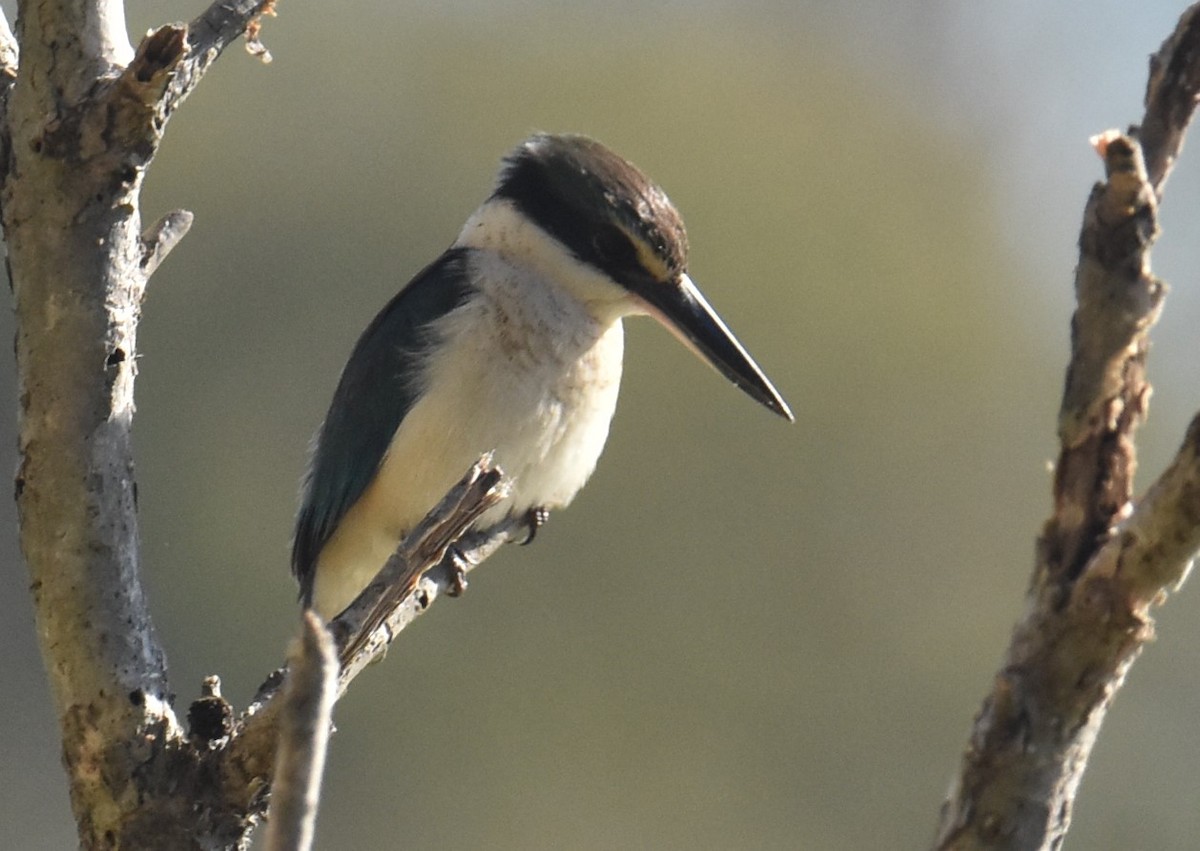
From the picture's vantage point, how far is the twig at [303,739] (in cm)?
179

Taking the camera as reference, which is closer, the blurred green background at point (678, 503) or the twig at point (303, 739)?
the twig at point (303, 739)

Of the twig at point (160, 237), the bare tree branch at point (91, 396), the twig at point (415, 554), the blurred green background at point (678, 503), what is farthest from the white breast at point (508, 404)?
the blurred green background at point (678, 503)

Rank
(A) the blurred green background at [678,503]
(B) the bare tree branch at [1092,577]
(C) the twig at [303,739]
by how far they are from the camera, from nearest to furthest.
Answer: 1. (C) the twig at [303,739]
2. (B) the bare tree branch at [1092,577]
3. (A) the blurred green background at [678,503]

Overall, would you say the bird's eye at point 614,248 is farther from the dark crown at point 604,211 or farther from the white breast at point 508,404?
the white breast at point 508,404

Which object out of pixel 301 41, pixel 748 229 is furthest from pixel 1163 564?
pixel 301 41

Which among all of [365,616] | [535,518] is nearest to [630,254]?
[535,518]

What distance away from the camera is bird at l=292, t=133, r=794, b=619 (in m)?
3.90

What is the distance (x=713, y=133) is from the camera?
16797 millimetres

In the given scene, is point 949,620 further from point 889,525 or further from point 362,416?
point 362,416

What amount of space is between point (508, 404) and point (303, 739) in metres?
2.08

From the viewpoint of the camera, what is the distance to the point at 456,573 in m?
3.61

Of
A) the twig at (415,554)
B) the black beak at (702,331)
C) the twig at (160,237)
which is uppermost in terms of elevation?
the black beak at (702,331)

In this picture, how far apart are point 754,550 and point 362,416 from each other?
933 centimetres

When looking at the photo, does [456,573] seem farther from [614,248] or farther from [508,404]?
[614,248]
